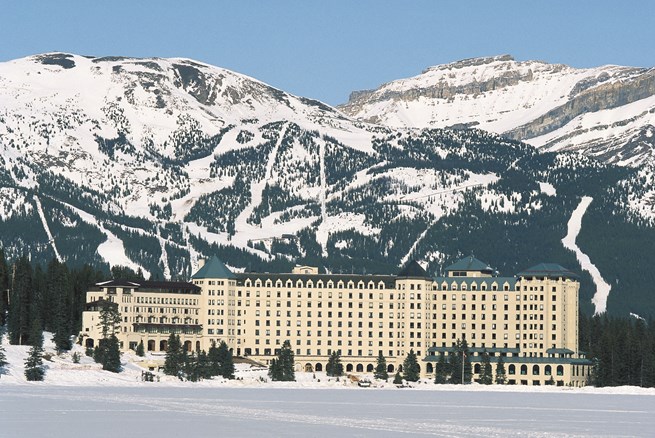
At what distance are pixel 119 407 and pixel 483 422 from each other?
4140cm

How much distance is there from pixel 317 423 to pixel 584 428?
27779 millimetres

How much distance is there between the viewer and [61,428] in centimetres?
16212

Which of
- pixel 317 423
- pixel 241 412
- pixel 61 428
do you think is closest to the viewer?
pixel 61 428

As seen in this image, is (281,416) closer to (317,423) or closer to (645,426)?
(317,423)

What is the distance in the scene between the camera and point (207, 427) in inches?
6634

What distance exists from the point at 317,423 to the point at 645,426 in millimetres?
35450

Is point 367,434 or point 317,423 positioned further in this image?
point 317,423

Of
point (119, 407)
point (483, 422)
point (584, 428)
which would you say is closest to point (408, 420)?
point (483, 422)

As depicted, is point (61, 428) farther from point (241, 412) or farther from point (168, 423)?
point (241, 412)

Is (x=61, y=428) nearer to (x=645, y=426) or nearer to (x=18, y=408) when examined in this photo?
(x=18, y=408)

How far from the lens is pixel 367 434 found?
536ft

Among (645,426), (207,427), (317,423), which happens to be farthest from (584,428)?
(207,427)

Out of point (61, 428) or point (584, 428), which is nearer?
point (61, 428)

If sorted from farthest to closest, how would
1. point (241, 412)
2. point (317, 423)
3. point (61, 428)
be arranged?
point (241, 412), point (317, 423), point (61, 428)
